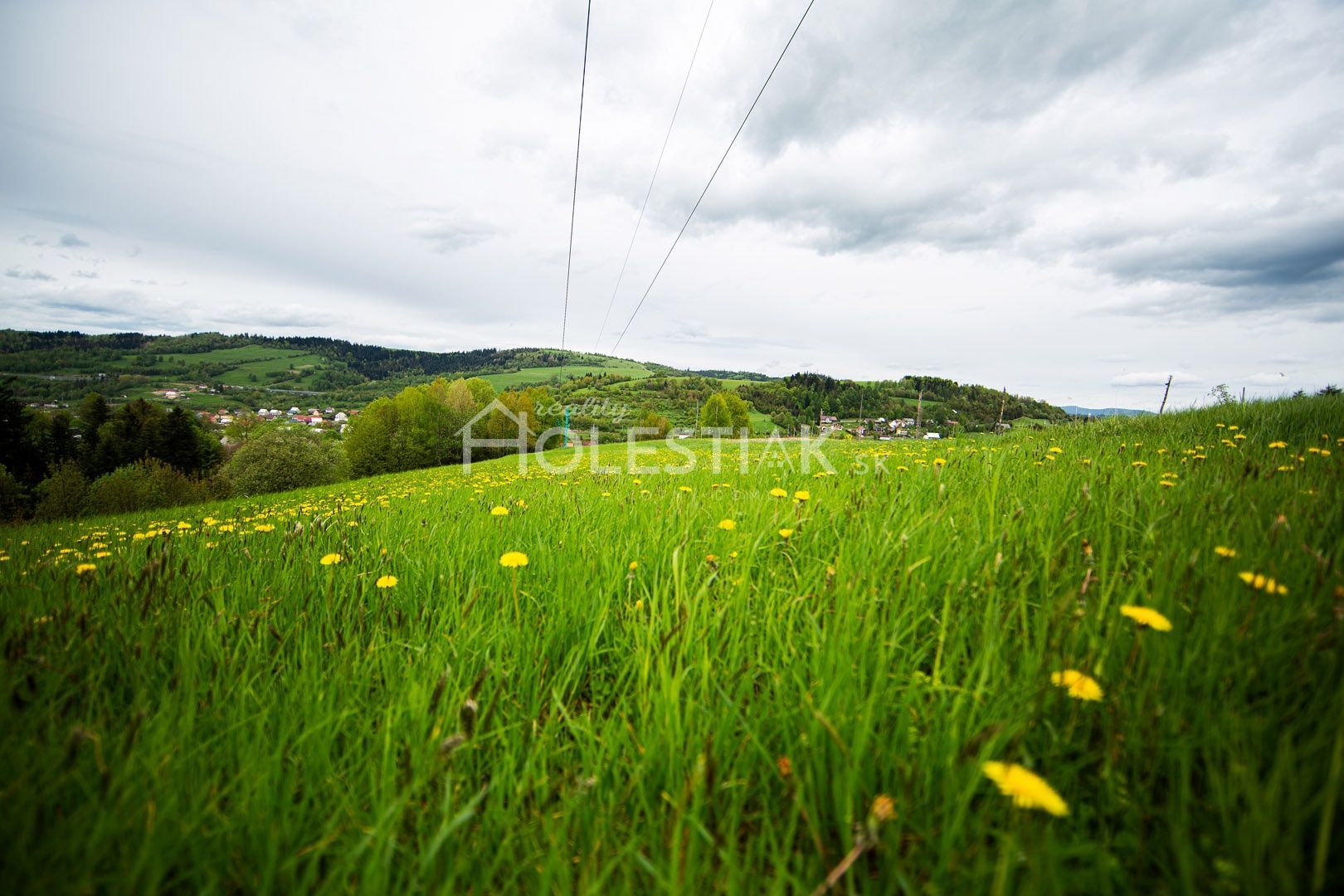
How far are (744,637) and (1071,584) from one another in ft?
3.82

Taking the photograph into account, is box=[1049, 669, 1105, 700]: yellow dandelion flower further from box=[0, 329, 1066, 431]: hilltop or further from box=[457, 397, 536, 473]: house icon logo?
box=[0, 329, 1066, 431]: hilltop

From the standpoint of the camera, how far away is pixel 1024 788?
77cm

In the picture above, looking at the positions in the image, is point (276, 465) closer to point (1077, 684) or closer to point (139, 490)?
point (139, 490)

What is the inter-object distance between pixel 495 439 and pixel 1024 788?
211ft

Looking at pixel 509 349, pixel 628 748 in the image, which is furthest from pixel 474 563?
pixel 509 349

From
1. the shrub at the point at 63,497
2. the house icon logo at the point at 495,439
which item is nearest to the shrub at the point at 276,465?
the shrub at the point at 63,497

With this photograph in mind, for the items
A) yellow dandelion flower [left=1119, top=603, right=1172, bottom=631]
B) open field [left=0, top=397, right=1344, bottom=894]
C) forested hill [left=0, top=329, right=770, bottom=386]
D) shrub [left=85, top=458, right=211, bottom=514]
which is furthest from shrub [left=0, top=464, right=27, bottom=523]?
forested hill [left=0, top=329, right=770, bottom=386]

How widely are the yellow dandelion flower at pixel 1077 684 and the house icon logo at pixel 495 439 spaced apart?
56431mm

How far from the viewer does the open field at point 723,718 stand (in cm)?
86

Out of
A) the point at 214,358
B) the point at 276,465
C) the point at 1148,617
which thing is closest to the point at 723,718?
the point at 1148,617

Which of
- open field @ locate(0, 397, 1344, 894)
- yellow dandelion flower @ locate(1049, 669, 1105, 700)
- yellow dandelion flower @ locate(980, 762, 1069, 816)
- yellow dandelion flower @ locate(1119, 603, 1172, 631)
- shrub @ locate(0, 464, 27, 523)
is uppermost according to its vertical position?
yellow dandelion flower @ locate(1119, 603, 1172, 631)

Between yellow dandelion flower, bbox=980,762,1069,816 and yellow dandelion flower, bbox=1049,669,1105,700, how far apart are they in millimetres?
287

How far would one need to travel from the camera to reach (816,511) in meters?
2.77

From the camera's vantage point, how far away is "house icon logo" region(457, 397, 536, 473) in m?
55.5
